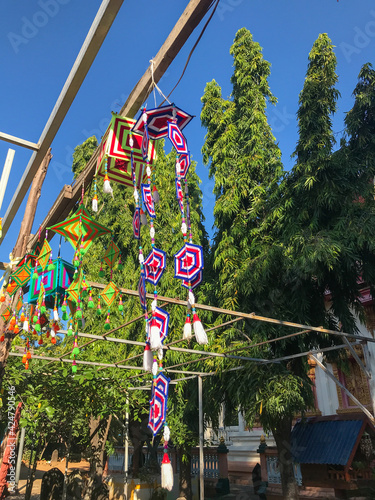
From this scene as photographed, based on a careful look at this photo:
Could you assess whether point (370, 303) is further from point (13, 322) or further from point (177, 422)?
point (13, 322)

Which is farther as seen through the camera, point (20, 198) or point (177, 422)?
point (177, 422)

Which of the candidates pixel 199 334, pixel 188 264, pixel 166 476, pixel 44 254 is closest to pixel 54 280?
pixel 44 254

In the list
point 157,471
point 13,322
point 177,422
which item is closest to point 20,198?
point 13,322

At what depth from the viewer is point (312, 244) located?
8.46m

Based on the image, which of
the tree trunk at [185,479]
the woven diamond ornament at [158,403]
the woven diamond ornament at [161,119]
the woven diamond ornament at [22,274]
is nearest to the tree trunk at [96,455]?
the tree trunk at [185,479]

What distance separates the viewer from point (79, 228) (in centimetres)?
527

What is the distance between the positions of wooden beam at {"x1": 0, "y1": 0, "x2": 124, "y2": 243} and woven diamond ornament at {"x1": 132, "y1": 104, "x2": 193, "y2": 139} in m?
0.71

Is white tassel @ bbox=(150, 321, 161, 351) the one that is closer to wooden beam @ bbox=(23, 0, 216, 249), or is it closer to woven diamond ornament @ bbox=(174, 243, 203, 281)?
woven diamond ornament @ bbox=(174, 243, 203, 281)

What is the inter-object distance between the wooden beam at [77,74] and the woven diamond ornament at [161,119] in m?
0.71

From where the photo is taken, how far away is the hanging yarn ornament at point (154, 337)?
3215mm

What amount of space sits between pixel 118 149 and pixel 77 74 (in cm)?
111

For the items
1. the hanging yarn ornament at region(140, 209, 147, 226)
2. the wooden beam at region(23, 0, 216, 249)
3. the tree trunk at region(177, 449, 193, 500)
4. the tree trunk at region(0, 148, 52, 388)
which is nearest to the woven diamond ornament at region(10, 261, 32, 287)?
the tree trunk at region(0, 148, 52, 388)

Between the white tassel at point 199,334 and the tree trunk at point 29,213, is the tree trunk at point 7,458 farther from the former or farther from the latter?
the white tassel at point 199,334

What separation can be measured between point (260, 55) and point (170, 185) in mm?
5050
